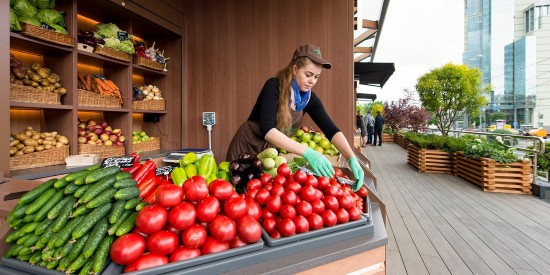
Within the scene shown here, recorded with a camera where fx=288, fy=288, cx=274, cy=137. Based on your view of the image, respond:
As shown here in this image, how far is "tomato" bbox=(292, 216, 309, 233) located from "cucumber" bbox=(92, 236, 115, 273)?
66 cm

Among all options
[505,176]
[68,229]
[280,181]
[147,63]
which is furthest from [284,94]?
[505,176]

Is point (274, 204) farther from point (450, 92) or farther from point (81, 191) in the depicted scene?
→ point (450, 92)

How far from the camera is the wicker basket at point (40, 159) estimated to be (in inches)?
108

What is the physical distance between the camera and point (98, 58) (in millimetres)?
3570

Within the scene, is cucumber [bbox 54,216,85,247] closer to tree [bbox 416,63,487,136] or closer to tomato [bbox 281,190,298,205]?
tomato [bbox 281,190,298,205]

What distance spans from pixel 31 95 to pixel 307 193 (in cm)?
306

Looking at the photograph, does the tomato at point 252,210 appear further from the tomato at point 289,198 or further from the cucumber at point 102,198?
the cucumber at point 102,198

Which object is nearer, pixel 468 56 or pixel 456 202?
pixel 456 202

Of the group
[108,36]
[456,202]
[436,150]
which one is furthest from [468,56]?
[108,36]

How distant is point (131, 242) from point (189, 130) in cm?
400

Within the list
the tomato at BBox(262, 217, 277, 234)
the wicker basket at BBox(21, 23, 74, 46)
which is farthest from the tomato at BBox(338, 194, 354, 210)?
the wicker basket at BBox(21, 23, 74, 46)

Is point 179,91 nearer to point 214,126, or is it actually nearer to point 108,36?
point 214,126

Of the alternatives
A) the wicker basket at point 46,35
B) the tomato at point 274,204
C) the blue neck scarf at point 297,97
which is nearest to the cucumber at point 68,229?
the tomato at point 274,204

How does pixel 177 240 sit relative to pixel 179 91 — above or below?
below
